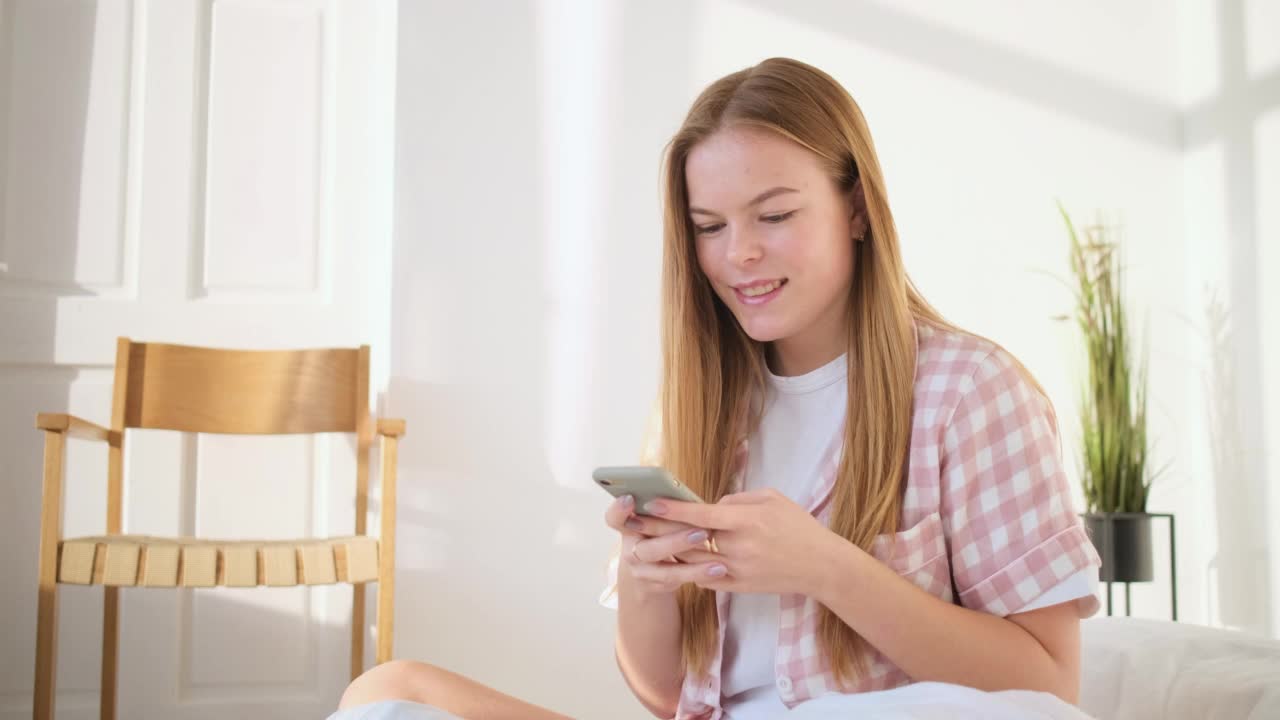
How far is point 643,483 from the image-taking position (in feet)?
3.11

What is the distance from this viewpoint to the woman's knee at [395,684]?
3.21ft

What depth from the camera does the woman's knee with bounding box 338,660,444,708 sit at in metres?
0.98

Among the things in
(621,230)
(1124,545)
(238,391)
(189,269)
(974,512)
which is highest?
(621,230)

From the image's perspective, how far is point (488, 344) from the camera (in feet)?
8.80

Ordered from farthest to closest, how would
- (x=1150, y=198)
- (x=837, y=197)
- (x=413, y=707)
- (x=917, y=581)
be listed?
(x=1150, y=198) < (x=837, y=197) < (x=917, y=581) < (x=413, y=707)

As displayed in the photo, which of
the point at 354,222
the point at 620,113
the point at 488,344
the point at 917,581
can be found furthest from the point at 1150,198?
the point at 917,581

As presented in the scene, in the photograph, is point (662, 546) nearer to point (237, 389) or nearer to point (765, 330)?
point (765, 330)

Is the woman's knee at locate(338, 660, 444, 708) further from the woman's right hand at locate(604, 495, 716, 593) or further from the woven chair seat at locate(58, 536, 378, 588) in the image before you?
the woven chair seat at locate(58, 536, 378, 588)

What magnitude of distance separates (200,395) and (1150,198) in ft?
8.18

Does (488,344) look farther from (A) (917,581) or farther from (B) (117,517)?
(A) (917,581)

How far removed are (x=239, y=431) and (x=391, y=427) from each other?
403 millimetres

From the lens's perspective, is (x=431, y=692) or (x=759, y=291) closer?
(x=431, y=692)

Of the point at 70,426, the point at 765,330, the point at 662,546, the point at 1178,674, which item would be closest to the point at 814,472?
the point at 765,330

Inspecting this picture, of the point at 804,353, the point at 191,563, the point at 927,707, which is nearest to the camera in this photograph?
the point at 927,707
